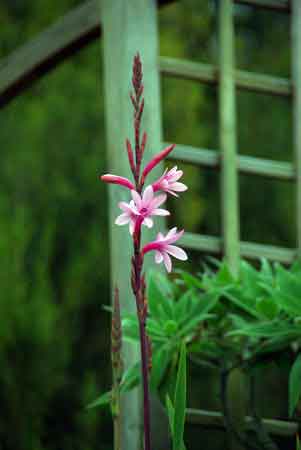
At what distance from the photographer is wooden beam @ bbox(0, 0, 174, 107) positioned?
1735 millimetres

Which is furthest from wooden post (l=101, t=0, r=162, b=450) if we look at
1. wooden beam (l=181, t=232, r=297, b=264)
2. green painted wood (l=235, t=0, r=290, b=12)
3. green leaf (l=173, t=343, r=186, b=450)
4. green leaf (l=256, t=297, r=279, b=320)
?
green leaf (l=173, t=343, r=186, b=450)

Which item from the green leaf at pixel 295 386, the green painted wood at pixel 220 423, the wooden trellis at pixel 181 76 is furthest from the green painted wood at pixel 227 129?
the green leaf at pixel 295 386

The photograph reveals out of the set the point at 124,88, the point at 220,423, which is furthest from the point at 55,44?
the point at 220,423

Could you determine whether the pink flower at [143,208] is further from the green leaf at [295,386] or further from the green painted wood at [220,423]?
the green painted wood at [220,423]

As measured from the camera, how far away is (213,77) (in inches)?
69.2

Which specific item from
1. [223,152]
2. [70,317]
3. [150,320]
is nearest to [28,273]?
[70,317]

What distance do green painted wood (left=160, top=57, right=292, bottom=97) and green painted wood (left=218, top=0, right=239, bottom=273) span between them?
0.03m

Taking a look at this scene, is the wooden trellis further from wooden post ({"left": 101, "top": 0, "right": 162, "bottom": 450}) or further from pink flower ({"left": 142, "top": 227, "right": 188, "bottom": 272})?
pink flower ({"left": 142, "top": 227, "right": 188, "bottom": 272})

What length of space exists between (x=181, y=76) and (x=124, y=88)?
0.15 metres

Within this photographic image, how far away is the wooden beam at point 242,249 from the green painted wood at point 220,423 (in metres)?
0.34

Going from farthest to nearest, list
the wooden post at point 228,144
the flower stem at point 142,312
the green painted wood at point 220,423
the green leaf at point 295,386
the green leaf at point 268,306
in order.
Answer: the wooden post at point 228,144 < the green painted wood at point 220,423 < the green leaf at point 268,306 < the green leaf at point 295,386 < the flower stem at point 142,312

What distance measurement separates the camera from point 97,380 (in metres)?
4.23

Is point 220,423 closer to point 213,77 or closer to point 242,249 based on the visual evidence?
point 242,249

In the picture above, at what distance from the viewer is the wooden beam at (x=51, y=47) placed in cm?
174
